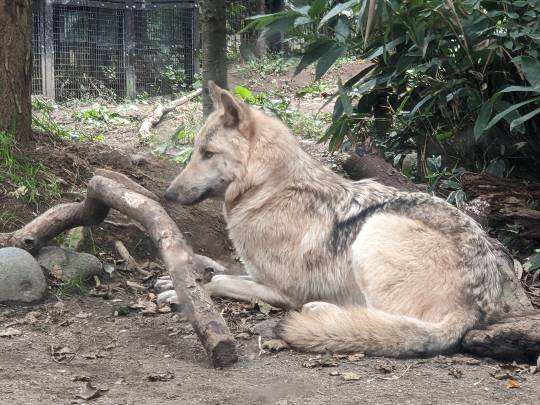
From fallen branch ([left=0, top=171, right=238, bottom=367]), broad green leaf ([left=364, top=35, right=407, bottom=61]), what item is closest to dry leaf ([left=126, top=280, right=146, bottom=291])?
fallen branch ([left=0, top=171, right=238, bottom=367])

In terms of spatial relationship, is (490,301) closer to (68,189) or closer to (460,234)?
(460,234)

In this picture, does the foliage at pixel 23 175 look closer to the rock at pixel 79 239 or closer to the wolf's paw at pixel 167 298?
the rock at pixel 79 239

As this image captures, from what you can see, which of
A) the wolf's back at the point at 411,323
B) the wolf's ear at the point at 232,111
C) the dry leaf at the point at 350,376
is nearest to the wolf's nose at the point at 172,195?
the wolf's ear at the point at 232,111

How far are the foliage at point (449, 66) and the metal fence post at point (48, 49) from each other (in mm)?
7333

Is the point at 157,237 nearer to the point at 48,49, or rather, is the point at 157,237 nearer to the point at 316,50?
the point at 316,50

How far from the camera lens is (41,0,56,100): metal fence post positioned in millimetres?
13234

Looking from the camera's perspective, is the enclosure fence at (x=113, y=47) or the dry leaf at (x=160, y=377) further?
the enclosure fence at (x=113, y=47)

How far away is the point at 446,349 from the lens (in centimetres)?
425

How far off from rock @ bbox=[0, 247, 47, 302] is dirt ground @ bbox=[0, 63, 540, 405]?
0.08 meters

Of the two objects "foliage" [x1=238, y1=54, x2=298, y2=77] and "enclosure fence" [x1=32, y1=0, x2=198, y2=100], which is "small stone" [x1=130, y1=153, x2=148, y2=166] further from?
"foliage" [x1=238, y1=54, x2=298, y2=77]

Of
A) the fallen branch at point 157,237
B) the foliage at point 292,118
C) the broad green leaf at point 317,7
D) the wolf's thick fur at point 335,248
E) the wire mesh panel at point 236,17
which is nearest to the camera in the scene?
the fallen branch at point 157,237

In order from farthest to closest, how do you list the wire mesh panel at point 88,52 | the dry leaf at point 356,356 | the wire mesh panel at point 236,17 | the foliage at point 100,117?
the wire mesh panel at point 236,17 → the wire mesh panel at point 88,52 → the foliage at point 100,117 → the dry leaf at point 356,356

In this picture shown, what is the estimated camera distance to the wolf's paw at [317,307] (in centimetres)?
462

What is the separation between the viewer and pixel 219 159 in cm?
523
